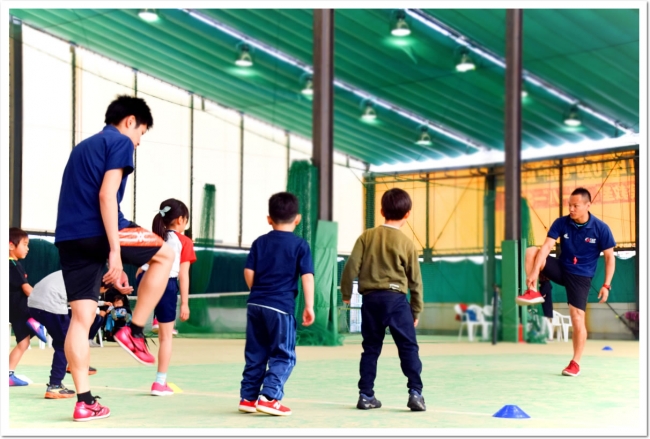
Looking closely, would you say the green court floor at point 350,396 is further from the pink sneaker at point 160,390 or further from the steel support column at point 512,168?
the steel support column at point 512,168

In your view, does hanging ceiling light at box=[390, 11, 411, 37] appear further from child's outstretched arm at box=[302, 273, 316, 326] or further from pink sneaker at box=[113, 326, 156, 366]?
pink sneaker at box=[113, 326, 156, 366]

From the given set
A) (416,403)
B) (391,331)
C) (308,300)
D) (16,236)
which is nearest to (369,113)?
(16,236)

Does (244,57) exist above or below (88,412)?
above

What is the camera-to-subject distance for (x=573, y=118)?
15.9 metres

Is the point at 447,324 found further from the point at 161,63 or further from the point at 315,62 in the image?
the point at 161,63

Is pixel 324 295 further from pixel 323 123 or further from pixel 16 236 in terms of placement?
pixel 16 236

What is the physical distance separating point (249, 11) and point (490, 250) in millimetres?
5438

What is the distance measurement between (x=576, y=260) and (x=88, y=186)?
4.13 metres

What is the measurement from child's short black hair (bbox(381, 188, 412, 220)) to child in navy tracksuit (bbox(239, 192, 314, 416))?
494mm

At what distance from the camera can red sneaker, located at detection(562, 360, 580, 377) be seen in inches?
260

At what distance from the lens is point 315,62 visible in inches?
474

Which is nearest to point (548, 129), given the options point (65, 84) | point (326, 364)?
point (65, 84)

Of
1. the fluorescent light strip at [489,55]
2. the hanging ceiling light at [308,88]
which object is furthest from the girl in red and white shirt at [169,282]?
the hanging ceiling light at [308,88]

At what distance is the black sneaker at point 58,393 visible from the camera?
4.67 m
